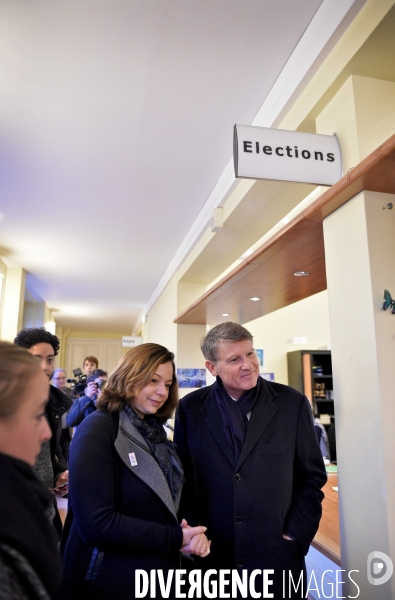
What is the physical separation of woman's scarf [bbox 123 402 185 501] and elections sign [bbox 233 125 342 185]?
107 centimetres

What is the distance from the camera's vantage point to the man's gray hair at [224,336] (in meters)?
1.77

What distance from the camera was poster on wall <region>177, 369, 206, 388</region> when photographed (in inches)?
218

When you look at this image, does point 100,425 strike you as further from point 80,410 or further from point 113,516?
point 80,410

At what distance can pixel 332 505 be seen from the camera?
8.80ft

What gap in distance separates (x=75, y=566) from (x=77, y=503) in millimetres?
195

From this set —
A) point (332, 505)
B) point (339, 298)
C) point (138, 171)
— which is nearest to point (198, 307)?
point (138, 171)

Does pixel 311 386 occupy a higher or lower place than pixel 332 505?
higher

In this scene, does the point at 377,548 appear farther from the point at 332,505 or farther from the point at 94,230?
the point at 94,230

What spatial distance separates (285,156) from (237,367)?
3.07ft

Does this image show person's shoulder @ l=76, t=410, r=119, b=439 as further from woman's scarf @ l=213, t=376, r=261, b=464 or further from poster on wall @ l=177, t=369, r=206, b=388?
poster on wall @ l=177, t=369, r=206, b=388

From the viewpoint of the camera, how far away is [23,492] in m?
0.68

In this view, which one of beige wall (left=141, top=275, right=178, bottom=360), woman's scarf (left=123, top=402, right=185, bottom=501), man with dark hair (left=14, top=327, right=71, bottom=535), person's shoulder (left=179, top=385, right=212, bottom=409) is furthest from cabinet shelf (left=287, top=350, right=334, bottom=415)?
woman's scarf (left=123, top=402, right=185, bottom=501)

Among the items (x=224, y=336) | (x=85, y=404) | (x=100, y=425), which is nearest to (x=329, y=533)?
(x=224, y=336)

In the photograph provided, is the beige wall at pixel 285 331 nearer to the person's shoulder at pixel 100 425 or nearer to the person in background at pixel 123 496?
the person in background at pixel 123 496
